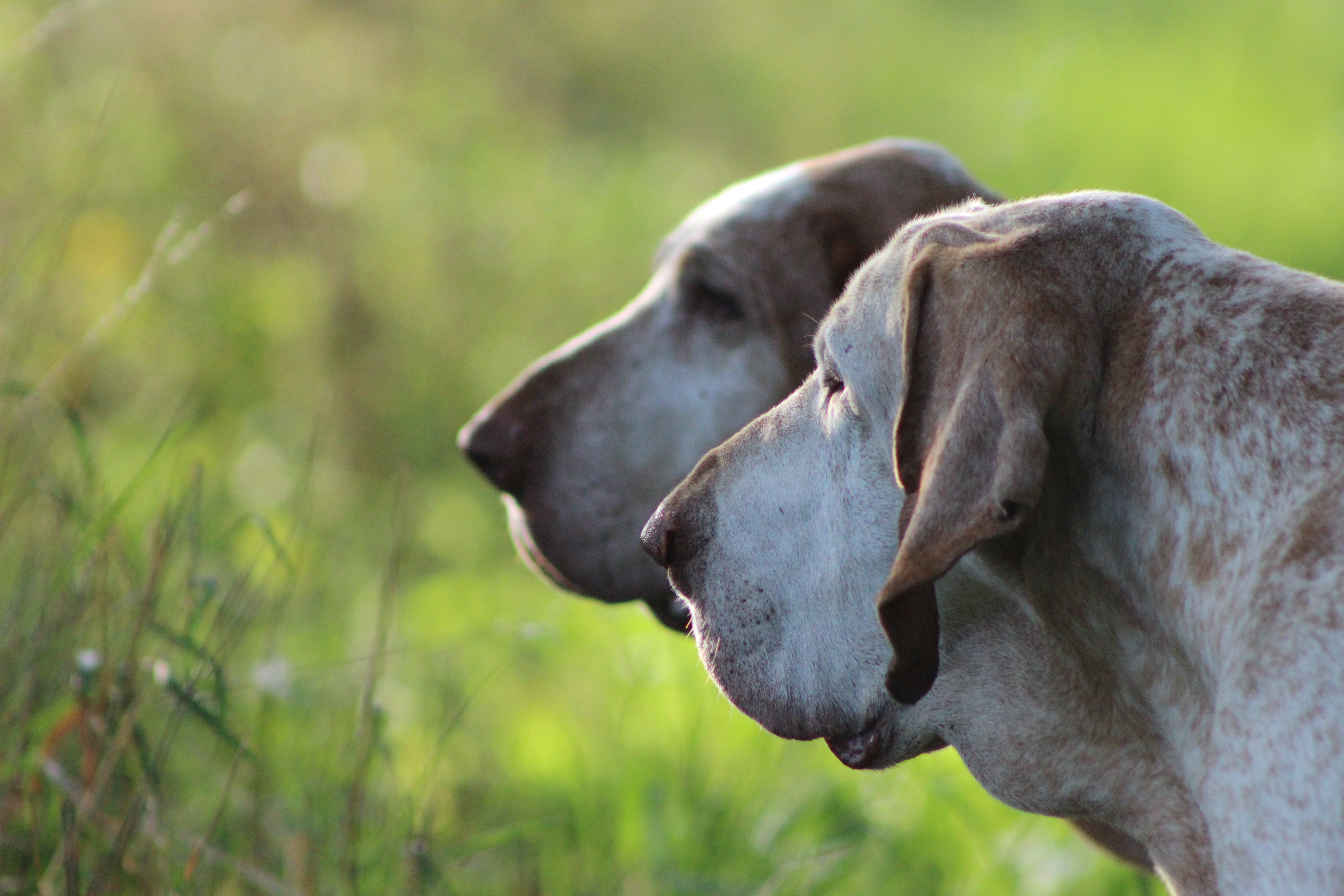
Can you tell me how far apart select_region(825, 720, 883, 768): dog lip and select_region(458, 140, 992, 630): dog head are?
0.89m

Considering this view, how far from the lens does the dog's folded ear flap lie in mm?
1348

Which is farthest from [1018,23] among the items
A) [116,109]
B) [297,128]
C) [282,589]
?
[282,589]

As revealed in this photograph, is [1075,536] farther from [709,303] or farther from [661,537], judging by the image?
[709,303]

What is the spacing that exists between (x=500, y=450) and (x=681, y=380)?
16.1 inches

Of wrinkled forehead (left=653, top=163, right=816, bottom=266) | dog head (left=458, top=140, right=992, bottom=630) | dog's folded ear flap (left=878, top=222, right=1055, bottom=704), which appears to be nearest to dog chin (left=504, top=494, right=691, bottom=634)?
dog head (left=458, top=140, right=992, bottom=630)

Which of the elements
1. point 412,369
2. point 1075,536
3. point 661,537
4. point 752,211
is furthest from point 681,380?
point 412,369

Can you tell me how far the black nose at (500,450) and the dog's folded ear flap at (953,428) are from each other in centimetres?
134

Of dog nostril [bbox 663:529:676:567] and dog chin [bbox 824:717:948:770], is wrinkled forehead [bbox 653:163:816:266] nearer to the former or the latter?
dog nostril [bbox 663:529:676:567]

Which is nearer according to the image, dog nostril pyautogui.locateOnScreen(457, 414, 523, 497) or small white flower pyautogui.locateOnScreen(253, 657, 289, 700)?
small white flower pyautogui.locateOnScreen(253, 657, 289, 700)

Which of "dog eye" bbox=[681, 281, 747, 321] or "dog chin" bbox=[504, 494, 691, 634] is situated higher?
"dog eye" bbox=[681, 281, 747, 321]

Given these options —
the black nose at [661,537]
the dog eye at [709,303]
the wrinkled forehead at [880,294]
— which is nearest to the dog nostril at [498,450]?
the dog eye at [709,303]

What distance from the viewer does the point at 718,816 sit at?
3.05 m

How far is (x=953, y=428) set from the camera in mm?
1388

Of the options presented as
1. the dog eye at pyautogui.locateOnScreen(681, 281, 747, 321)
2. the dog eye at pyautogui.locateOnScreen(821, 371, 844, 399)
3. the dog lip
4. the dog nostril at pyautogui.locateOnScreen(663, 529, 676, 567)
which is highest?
the dog eye at pyautogui.locateOnScreen(821, 371, 844, 399)
